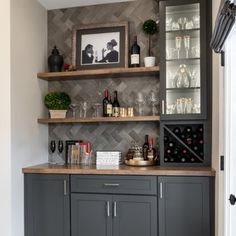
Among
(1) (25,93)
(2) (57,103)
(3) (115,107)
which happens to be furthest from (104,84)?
(1) (25,93)

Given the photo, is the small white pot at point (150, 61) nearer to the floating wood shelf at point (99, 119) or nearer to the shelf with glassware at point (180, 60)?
the shelf with glassware at point (180, 60)

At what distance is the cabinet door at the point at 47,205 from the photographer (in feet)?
9.24

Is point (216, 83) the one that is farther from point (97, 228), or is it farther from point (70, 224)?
point (70, 224)

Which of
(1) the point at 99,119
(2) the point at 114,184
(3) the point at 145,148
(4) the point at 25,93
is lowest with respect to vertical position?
(2) the point at 114,184

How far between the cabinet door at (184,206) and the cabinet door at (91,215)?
540mm

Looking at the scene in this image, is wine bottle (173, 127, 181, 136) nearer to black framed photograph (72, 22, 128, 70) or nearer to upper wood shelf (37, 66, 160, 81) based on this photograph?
upper wood shelf (37, 66, 160, 81)

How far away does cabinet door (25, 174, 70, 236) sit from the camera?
9.24 feet

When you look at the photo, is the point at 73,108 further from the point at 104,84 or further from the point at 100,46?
the point at 100,46

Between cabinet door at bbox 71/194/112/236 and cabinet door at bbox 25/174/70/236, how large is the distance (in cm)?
8

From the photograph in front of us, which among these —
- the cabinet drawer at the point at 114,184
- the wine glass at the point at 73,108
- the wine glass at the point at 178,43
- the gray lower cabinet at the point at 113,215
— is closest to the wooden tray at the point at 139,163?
the cabinet drawer at the point at 114,184

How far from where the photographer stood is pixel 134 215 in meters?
2.67

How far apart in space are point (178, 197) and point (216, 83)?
113 cm

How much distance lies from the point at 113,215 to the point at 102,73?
1536 mm

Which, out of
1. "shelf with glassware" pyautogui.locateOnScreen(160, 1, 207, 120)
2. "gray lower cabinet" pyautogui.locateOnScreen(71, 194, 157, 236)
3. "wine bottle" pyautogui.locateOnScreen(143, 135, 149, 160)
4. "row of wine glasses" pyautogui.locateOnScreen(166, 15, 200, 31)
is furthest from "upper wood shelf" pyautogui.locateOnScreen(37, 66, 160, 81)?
"gray lower cabinet" pyautogui.locateOnScreen(71, 194, 157, 236)
